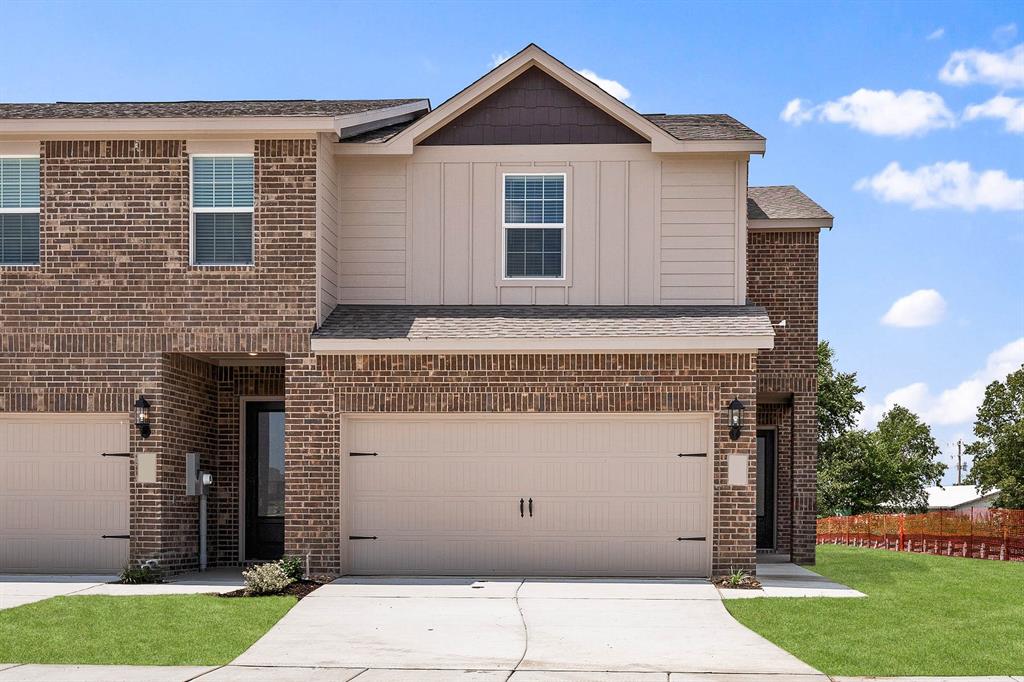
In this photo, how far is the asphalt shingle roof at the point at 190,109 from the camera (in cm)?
1682

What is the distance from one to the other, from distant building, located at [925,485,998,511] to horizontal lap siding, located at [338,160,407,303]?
6253 centimetres

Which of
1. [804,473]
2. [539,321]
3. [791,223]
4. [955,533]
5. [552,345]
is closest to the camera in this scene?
[552,345]

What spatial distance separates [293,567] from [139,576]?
2.06 meters

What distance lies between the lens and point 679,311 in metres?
17.4

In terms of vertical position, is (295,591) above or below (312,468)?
below

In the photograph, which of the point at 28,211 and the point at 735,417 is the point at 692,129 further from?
the point at 28,211

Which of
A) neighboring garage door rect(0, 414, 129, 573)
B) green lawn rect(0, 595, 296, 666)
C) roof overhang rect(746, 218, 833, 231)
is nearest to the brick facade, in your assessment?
neighboring garage door rect(0, 414, 129, 573)

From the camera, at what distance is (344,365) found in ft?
54.7

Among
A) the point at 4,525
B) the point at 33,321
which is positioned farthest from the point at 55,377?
the point at 4,525

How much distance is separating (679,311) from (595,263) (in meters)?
1.43

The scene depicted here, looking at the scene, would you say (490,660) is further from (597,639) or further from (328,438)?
(328,438)

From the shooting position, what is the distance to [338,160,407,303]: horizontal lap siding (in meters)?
18.0

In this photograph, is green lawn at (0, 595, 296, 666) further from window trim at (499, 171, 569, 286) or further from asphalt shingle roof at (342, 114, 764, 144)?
asphalt shingle roof at (342, 114, 764, 144)

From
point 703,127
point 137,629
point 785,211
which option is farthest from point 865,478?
point 137,629
